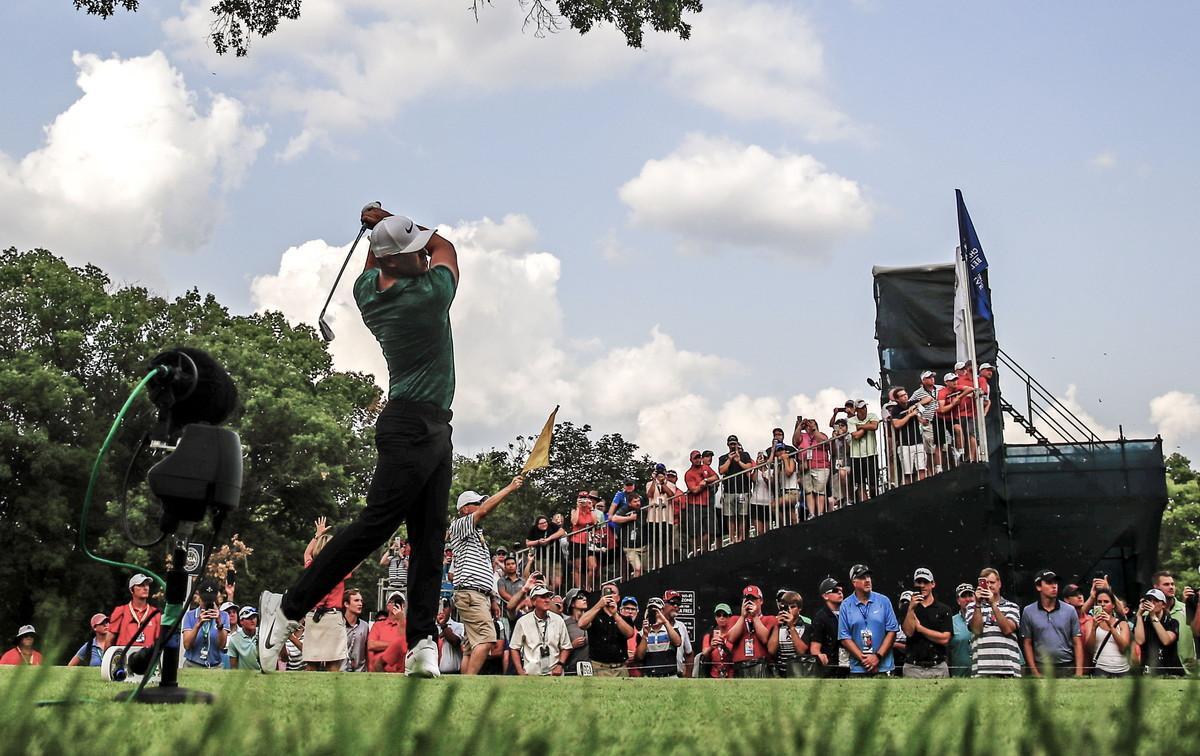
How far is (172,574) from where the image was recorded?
4461 mm

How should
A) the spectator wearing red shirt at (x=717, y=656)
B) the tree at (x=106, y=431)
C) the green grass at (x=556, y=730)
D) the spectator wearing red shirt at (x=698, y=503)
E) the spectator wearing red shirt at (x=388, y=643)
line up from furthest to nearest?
the tree at (x=106, y=431) < the spectator wearing red shirt at (x=698, y=503) < the spectator wearing red shirt at (x=717, y=656) < the spectator wearing red shirt at (x=388, y=643) < the green grass at (x=556, y=730)

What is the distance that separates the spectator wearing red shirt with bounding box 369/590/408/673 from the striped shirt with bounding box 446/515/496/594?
281 centimetres

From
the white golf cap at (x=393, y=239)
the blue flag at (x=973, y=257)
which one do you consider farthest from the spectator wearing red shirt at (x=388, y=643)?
the blue flag at (x=973, y=257)

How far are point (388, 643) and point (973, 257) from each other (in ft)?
44.8

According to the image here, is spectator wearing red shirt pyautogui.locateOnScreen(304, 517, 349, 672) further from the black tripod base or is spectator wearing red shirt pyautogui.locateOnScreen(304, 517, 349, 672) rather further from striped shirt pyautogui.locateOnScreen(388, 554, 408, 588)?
the black tripod base

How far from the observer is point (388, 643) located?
1273 centimetres

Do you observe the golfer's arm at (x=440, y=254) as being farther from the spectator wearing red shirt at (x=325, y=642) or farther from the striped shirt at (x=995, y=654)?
the spectator wearing red shirt at (x=325, y=642)

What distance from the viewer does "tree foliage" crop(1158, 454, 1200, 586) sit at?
5925 cm

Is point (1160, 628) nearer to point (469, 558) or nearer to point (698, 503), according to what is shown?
point (469, 558)

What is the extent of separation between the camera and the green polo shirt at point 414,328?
5.96 meters

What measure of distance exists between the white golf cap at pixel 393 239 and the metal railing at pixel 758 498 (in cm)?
1391

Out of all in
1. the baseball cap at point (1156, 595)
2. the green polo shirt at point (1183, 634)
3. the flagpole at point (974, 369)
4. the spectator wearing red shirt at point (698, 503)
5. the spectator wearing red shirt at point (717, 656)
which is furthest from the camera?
the spectator wearing red shirt at point (698, 503)

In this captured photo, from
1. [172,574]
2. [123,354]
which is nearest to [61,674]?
[172,574]

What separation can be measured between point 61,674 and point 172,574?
2.55ft
